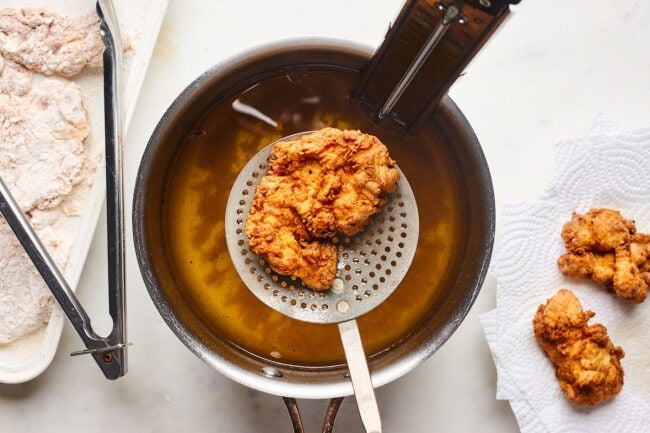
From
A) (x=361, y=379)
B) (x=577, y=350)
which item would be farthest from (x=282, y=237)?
(x=577, y=350)

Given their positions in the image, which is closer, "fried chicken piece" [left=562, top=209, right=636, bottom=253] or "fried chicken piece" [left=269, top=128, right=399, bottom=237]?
"fried chicken piece" [left=269, top=128, right=399, bottom=237]

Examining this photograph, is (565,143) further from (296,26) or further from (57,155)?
(57,155)

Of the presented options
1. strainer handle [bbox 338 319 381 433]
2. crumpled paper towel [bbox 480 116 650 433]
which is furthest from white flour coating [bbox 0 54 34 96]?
crumpled paper towel [bbox 480 116 650 433]

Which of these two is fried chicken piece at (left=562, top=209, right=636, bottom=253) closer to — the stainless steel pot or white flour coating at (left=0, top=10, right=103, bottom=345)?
the stainless steel pot

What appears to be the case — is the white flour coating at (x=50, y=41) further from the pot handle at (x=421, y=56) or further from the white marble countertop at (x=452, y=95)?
the pot handle at (x=421, y=56)

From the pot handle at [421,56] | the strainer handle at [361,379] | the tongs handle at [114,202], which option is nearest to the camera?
the pot handle at [421,56]

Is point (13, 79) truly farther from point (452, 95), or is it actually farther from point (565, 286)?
point (565, 286)

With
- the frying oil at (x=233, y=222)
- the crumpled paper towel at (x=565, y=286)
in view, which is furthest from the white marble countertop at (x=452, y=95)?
the frying oil at (x=233, y=222)
